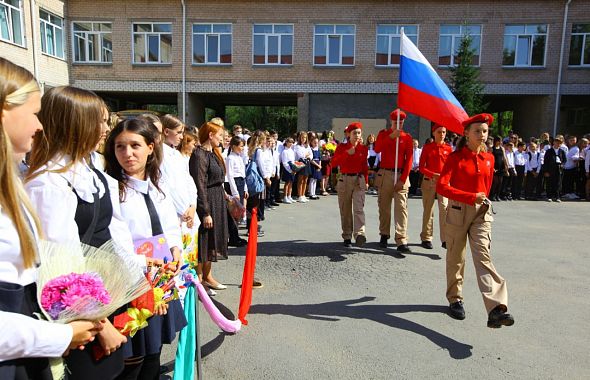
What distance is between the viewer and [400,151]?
6770 millimetres

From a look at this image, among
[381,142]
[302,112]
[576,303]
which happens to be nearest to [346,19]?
[302,112]

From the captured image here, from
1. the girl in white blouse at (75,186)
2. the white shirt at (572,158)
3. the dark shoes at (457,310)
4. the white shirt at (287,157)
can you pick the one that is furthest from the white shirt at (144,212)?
the white shirt at (572,158)

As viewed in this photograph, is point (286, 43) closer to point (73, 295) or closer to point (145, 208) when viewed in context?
point (145, 208)

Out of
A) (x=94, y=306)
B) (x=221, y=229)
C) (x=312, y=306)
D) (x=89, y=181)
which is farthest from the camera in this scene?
(x=221, y=229)

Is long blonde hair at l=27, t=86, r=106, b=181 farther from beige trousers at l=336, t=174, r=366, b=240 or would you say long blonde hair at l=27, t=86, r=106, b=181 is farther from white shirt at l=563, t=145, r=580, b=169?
white shirt at l=563, t=145, r=580, b=169

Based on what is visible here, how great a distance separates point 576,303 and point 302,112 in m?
16.4

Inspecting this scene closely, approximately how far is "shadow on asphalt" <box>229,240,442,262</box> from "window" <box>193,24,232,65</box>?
594 inches

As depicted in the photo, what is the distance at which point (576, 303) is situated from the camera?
4.59 meters

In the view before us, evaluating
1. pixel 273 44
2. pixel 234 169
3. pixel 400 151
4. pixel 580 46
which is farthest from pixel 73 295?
pixel 580 46

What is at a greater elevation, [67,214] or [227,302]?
[67,214]

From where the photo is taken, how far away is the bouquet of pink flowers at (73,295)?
1.47 m

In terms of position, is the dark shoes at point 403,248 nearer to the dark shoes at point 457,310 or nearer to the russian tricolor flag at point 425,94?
the russian tricolor flag at point 425,94

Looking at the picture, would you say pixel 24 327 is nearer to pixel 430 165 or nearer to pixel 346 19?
pixel 430 165

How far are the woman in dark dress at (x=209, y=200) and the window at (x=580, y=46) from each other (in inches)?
814
